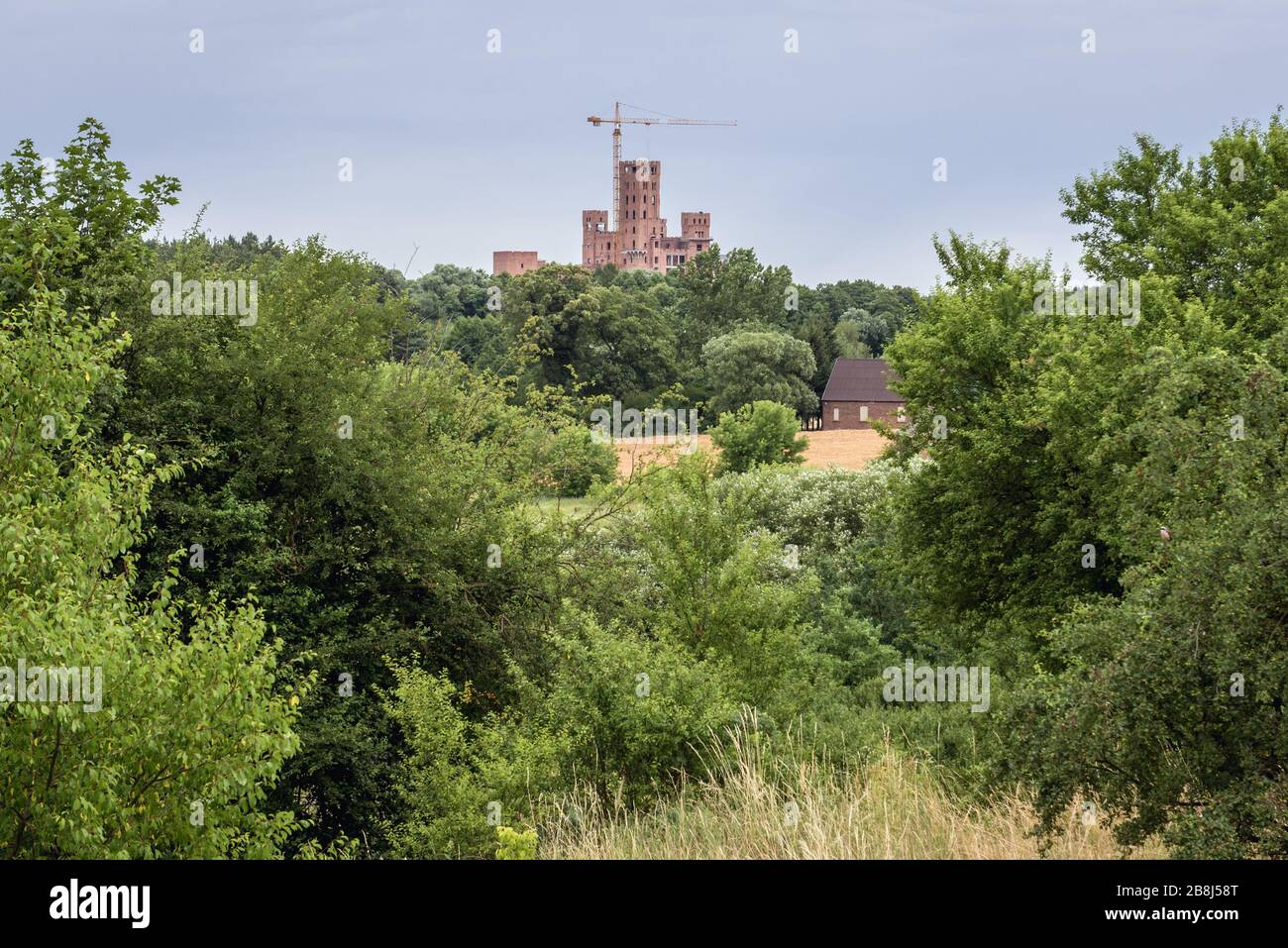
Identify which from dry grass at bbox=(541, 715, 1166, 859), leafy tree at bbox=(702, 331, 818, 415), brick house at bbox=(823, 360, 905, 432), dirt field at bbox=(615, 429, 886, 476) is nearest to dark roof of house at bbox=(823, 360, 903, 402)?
brick house at bbox=(823, 360, 905, 432)

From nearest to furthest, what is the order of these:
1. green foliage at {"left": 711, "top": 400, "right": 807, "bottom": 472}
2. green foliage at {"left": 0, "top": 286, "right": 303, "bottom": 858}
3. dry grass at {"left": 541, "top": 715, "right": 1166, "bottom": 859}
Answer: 1. dry grass at {"left": 541, "top": 715, "right": 1166, "bottom": 859}
2. green foliage at {"left": 0, "top": 286, "right": 303, "bottom": 858}
3. green foliage at {"left": 711, "top": 400, "right": 807, "bottom": 472}

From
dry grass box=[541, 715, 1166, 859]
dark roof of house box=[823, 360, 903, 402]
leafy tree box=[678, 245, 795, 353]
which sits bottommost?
dry grass box=[541, 715, 1166, 859]

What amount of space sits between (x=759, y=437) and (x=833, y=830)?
2335 inches

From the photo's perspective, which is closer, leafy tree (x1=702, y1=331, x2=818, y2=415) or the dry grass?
the dry grass

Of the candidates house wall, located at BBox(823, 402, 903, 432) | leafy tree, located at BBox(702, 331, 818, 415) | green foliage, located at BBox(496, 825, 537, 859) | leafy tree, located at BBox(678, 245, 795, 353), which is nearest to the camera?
green foliage, located at BBox(496, 825, 537, 859)

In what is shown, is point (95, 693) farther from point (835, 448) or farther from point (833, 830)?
point (835, 448)

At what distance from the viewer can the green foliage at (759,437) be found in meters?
66.2

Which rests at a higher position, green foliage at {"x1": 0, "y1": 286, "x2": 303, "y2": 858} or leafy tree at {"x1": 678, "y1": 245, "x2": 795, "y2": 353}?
leafy tree at {"x1": 678, "y1": 245, "x2": 795, "y2": 353}

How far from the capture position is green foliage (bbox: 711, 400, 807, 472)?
66.2 meters

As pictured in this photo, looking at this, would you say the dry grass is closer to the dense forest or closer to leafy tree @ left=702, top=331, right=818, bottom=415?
the dense forest

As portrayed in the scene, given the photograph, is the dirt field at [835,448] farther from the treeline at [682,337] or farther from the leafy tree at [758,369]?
the leafy tree at [758,369]

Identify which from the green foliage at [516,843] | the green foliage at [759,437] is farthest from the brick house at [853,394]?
the green foliage at [516,843]

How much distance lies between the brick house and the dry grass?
7826cm

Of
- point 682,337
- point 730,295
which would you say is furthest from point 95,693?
point 730,295
